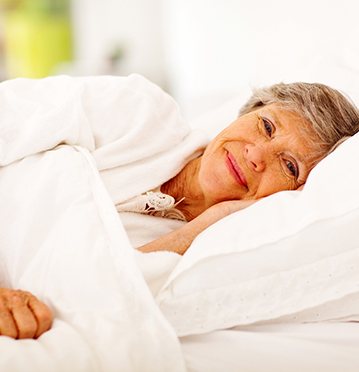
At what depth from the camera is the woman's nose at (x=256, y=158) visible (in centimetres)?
136

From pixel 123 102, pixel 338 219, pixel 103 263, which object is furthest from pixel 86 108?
pixel 338 219

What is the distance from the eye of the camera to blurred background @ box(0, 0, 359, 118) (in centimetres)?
224

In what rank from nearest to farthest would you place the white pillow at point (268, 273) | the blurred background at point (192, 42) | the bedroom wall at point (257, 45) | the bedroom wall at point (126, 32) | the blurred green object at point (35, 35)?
the white pillow at point (268, 273), the bedroom wall at point (257, 45), the blurred background at point (192, 42), the bedroom wall at point (126, 32), the blurred green object at point (35, 35)

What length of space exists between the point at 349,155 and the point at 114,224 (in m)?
0.43

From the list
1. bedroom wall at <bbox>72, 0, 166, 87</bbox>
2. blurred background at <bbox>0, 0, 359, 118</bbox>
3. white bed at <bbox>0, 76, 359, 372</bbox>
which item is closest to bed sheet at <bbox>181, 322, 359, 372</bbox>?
white bed at <bbox>0, 76, 359, 372</bbox>

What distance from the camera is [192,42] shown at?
346 cm

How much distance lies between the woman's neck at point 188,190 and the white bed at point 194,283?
29 centimetres

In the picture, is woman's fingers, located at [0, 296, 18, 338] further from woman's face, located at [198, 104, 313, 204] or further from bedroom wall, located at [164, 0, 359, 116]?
bedroom wall, located at [164, 0, 359, 116]

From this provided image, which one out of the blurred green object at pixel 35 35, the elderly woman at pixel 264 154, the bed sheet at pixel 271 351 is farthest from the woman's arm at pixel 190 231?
the blurred green object at pixel 35 35

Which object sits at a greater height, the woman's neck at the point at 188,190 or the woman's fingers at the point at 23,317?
the woman's fingers at the point at 23,317

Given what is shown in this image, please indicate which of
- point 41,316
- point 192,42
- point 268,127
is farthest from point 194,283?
point 192,42

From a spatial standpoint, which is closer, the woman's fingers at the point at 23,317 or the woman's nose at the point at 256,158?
the woman's fingers at the point at 23,317

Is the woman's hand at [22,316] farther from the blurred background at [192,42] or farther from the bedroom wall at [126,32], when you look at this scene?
the bedroom wall at [126,32]

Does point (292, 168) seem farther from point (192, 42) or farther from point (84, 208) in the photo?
point (192, 42)
